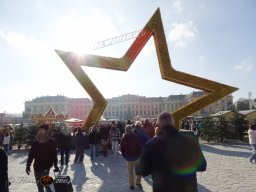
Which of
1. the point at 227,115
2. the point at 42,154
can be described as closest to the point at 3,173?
the point at 42,154

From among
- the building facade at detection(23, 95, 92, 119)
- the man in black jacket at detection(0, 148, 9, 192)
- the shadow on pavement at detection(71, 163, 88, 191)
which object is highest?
the building facade at detection(23, 95, 92, 119)

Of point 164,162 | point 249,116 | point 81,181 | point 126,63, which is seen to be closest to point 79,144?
point 81,181

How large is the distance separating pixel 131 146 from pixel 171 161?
492 cm

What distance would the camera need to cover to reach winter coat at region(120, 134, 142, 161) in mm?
8320

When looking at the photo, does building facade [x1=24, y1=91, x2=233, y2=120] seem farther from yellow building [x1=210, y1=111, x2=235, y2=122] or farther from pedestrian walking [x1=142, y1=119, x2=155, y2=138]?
pedestrian walking [x1=142, y1=119, x2=155, y2=138]

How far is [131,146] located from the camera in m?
8.32

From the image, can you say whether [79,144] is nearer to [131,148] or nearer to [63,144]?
[63,144]

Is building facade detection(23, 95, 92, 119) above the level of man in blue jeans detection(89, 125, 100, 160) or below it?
above

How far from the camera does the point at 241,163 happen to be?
12.2 metres

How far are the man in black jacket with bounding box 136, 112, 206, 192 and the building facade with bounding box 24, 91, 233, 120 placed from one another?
125m

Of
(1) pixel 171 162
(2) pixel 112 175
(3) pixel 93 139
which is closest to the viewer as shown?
(1) pixel 171 162

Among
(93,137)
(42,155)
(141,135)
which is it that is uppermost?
(141,135)

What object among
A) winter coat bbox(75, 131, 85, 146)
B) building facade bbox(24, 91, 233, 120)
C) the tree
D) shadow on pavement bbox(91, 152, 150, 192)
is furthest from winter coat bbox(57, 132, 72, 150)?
building facade bbox(24, 91, 233, 120)

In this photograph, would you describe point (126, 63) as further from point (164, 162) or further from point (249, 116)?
point (249, 116)
